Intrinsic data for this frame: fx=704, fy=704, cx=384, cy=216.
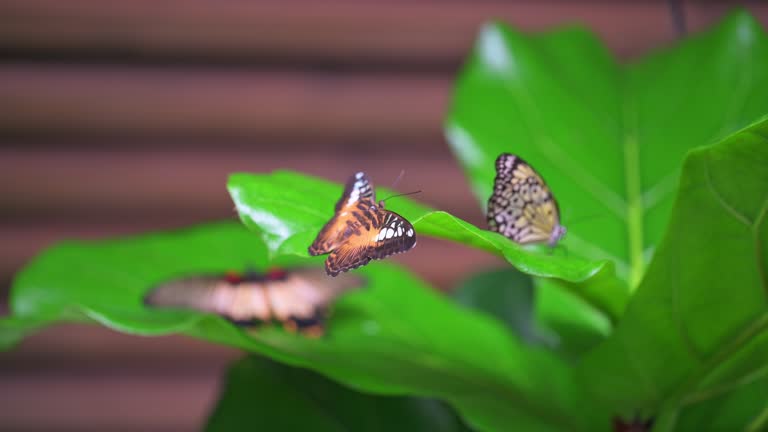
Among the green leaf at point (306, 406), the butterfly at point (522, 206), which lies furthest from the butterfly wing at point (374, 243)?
the green leaf at point (306, 406)

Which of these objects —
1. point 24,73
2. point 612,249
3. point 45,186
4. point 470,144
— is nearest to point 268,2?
point 24,73

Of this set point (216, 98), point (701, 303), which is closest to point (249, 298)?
point (701, 303)

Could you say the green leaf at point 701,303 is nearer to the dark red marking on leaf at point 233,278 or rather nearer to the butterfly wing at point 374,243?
the butterfly wing at point 374,243

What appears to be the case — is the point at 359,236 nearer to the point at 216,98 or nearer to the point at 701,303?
the point at 701,303

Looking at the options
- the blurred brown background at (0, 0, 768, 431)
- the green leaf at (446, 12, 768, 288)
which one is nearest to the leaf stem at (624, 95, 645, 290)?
the green leaf at (446, 12, 768, 288)

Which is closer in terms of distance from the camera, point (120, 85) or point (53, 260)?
point (53, 260)

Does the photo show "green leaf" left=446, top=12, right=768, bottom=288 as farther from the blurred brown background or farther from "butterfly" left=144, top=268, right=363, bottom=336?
the blurred brown background

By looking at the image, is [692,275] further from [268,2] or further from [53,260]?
[268,2]
